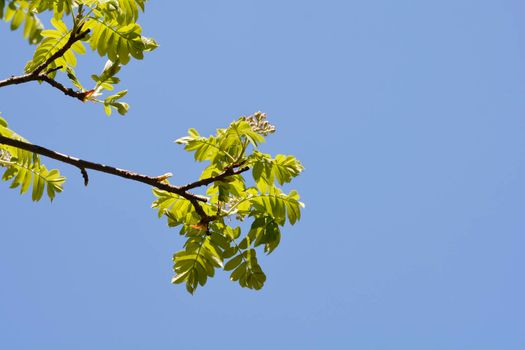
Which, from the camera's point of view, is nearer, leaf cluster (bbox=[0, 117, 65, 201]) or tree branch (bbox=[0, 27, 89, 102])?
tree branch (bbox=[0, 27, 89, 102])

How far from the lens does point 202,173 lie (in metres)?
5.22

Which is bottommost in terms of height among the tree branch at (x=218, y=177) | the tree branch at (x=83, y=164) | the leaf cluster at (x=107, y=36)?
the tree branch at (x=83, y=164)

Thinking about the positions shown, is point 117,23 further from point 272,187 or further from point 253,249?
point 253,249

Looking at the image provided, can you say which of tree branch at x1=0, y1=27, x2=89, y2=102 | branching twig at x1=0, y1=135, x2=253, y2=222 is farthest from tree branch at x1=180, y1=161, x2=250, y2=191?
tree branch at x1=0, y1=27, x2=89, y2=102

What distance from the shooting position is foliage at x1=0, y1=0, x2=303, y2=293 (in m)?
5.04

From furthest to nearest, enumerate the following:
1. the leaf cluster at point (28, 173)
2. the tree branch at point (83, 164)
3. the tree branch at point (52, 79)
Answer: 1. the leaf cluster at point (28, 173)
2. the tree branch at point (52, 79)
3. the tree branch at point (83, 164)

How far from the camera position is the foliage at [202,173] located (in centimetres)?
504

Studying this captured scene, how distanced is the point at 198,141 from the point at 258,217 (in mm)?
808

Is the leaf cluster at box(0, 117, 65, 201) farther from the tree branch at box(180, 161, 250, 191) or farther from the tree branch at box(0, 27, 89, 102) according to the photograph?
the tree branch at box(180, 161, 250, 191)

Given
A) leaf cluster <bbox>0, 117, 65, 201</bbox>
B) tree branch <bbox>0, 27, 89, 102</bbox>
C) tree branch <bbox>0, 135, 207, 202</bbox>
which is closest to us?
tree branch <bbox>0, 135, 207, 202</bbox>

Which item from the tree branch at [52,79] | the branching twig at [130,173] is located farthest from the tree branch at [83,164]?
the tree branch at [52,79]

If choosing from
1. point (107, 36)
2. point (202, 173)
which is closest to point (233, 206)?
point (202, 173)

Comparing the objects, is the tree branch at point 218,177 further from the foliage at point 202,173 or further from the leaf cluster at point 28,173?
the leaf cluster at point 28,173

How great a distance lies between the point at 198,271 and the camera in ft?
18.1
